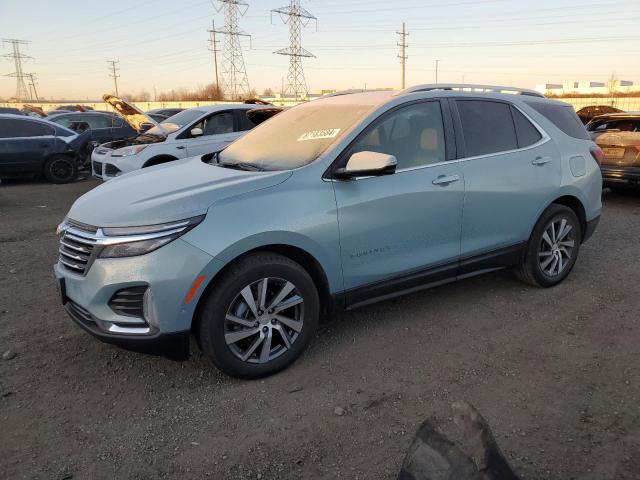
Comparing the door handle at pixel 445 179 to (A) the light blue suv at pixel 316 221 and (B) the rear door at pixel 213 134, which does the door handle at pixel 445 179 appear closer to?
(A) the light blue suv at pixel 316 221

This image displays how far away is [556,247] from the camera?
4.61 meters

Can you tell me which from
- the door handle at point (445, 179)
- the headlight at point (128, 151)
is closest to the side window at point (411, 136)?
the door handle at point (445, 179)


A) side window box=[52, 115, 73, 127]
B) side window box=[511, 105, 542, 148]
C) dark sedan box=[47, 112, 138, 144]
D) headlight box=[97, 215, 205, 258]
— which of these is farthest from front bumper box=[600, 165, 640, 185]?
side window box=[52, 115, 73, 127]

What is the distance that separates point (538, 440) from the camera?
257 centimetres

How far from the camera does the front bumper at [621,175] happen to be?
8.21m

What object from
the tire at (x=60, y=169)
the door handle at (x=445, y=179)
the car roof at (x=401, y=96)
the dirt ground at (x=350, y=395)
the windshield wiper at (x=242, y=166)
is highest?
the car roof at (x=401, y=96)

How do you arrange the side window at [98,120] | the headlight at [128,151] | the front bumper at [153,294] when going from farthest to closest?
the side window at [98,120] < the headlight at [128,151] < the front bumper at [153,294]

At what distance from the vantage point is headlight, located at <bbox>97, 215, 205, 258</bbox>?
2764 mm

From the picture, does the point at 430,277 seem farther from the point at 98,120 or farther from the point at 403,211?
the point at 98,120

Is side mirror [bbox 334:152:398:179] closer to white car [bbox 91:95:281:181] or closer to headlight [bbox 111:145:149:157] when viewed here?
white car [bbox 91:95:281:181]

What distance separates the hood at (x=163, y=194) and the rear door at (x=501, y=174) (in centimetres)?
156

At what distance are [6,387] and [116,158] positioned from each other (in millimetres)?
6370

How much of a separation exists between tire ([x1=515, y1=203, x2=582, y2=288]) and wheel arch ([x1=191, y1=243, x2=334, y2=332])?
2069 millimetres

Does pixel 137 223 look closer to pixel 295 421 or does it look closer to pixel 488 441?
pixel 295 421
